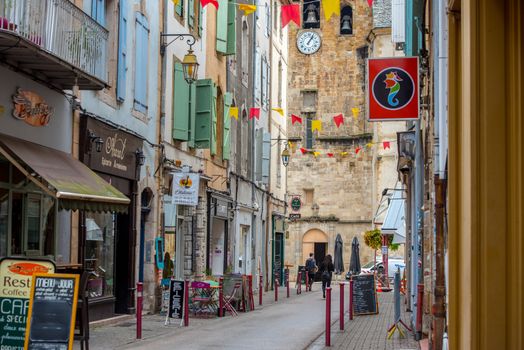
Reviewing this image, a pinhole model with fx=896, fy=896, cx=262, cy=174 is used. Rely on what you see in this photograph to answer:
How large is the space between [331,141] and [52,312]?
48.1m

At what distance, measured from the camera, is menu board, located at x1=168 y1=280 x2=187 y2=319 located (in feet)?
54.7

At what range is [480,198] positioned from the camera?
3982 mm

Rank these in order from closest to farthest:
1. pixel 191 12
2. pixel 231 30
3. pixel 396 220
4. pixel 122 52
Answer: pixel 122 52
pixel 191 12
pixel 231 30
pixel 396 220

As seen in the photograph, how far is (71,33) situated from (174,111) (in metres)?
8.33

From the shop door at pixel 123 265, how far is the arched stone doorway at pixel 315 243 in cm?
3780

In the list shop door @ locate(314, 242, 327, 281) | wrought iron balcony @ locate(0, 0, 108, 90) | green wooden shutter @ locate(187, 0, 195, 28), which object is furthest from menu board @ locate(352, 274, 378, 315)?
shop door @ locate(314, 242, 327, 281)

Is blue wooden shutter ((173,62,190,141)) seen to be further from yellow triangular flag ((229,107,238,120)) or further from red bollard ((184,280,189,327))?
red bollard ((184,280,189,327))

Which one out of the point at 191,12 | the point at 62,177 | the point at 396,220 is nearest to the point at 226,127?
the point at 191,12

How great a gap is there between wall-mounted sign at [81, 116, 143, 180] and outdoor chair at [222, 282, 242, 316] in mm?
3928

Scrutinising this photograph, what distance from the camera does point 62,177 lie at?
1300 centimetres

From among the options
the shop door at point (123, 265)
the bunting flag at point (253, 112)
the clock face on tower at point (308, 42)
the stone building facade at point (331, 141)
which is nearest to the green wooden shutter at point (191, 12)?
the shop door at point (123, 265)

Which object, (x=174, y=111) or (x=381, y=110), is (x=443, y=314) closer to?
(x=381, y=110)

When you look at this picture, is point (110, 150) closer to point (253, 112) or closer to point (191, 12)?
point (191, 12)

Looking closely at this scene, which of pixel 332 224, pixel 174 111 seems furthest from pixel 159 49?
pixel 332 224
